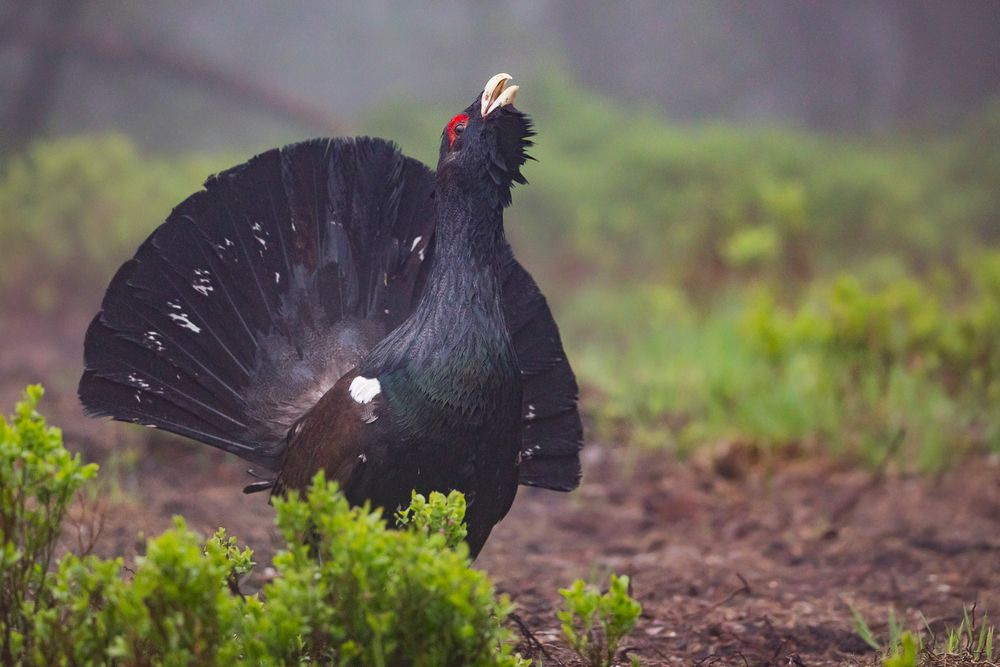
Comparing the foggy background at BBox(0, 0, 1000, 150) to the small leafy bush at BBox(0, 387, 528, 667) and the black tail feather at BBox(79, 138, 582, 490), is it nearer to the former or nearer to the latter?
the black tail feather at BBox(79, 138, 582, 490)

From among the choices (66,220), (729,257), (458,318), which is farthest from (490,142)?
(66,220)

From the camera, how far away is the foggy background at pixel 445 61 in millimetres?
8977

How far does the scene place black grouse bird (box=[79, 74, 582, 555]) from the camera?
2.73 meters

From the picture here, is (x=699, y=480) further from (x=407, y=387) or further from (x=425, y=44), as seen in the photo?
(x=425, y=44)

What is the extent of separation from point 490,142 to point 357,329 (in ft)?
2.62

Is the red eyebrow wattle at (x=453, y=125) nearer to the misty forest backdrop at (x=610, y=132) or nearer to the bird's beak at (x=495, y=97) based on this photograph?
the bird's beak at (x=495, y=97)

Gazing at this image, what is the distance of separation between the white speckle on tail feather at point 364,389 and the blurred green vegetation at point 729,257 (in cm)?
295

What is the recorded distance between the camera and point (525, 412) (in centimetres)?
342

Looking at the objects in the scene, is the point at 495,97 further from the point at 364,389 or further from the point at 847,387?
the point at 847,387

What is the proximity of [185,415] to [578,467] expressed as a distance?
1198 mm

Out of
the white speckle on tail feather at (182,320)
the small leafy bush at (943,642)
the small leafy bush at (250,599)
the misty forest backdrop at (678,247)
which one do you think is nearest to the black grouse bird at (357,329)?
the white speckle on tail feather at (182,320)

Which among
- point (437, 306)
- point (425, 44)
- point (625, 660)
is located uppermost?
point (425, 44)

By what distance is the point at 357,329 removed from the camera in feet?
11.1

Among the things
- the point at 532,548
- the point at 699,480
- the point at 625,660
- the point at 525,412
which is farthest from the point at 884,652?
the point at 699,480
